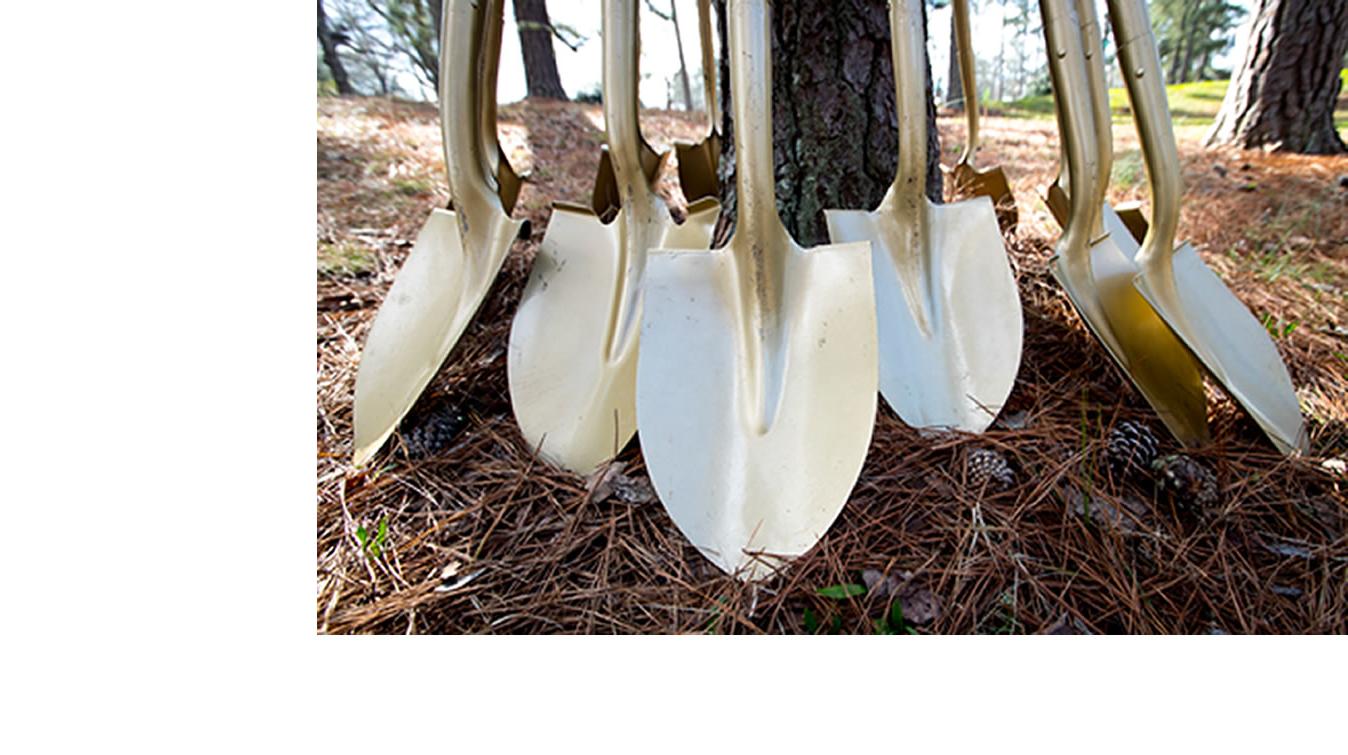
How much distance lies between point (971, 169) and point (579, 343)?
0.80 m

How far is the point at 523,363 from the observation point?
2.66 feet

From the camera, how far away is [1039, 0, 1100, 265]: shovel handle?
75 cm

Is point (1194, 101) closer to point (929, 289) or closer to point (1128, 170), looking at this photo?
point (1128, 170)

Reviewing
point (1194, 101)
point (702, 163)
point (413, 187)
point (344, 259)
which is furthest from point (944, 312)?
point (1194, 101)

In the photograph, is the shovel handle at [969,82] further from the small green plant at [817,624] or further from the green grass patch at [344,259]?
the green grass patch at [344,259]

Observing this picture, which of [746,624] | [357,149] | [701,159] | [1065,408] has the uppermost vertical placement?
[357,149]

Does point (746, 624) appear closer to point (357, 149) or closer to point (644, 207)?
point (644, 207)

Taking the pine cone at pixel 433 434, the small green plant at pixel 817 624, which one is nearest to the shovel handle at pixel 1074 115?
the small green plant at pixel 817 624

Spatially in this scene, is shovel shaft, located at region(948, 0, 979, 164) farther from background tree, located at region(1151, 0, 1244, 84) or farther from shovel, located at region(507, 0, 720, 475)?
background tree, located at region(1151, 0, 1244, 84)

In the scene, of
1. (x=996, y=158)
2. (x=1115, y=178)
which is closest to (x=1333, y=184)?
(x=1115, y=178)

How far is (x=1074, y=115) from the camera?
30.3 inches

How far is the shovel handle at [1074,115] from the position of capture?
0.75 metres

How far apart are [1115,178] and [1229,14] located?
3.63 feet

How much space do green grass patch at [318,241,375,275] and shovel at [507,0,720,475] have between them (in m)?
0.46
